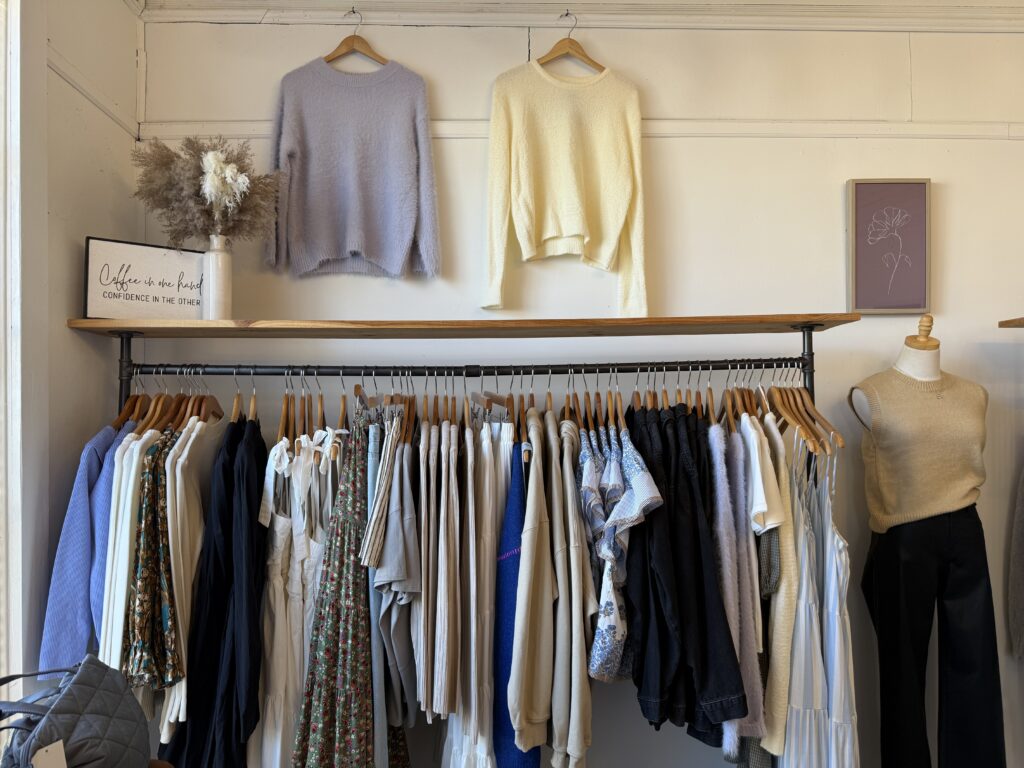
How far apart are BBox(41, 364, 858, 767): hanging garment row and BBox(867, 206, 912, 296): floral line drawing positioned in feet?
2.57

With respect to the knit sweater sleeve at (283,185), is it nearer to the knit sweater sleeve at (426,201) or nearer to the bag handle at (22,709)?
the knit sweater sleeve at (426,201)

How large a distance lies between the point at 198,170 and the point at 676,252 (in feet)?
4.84

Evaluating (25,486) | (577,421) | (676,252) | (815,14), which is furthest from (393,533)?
(815,14)

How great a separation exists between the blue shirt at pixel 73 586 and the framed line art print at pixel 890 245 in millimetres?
2324

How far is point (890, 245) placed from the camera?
87.9 inches

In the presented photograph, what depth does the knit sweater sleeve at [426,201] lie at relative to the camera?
2.17m

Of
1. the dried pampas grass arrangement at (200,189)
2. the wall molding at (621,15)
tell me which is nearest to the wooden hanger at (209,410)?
the dried pampas grass arrangement at (200,189)

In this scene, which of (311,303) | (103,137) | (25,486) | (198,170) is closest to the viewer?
(25,486)

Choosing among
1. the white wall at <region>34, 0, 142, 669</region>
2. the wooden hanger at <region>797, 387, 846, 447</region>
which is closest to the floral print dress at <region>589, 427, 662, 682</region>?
the wooden hanger at <region>797, 387, 846, 447</region>

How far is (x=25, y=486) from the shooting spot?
161 cm

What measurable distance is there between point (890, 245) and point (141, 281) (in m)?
2.31

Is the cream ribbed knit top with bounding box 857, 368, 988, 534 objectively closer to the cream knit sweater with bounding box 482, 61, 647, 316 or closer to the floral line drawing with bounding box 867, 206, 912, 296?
the floral line drawing with bounding box 867, 206, 912, 296

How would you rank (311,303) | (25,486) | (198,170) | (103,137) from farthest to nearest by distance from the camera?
(311,303), (103,137), (198,170), (25,486)

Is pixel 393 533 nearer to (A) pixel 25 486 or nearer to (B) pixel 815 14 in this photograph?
(A) pixel 25 486
